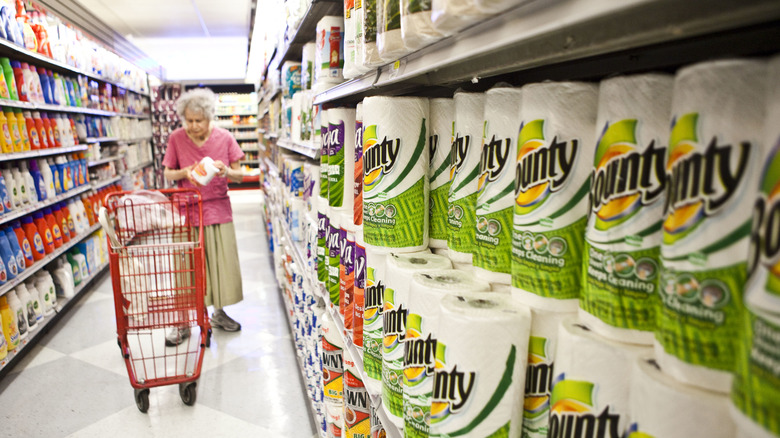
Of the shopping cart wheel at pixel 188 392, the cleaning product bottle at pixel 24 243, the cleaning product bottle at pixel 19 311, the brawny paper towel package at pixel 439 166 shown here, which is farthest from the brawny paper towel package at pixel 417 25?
the cleaning product bottle at pixel 24 243

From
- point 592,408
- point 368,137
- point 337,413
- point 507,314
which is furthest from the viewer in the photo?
point 337,413

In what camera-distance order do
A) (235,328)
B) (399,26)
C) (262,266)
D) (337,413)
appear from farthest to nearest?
(262,266)
(235,328)
(337,413)
(399,26)

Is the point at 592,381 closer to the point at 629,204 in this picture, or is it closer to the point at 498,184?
the point at 629,204

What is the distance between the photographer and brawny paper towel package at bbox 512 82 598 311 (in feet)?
2.06

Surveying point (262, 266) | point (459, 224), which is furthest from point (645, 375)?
point (262, 266)

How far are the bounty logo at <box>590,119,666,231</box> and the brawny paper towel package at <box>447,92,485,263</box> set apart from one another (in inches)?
13.3

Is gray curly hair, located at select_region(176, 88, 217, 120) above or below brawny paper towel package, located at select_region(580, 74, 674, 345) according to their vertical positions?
above

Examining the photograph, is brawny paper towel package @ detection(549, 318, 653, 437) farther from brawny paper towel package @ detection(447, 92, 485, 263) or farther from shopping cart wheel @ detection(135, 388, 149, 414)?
shopping cart wheel @ detection(135, 388, 149, 414)

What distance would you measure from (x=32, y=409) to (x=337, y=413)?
200 centimetres

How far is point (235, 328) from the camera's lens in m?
3.62

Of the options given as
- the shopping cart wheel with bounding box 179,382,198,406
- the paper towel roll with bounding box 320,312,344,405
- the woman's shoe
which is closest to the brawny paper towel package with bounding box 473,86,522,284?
the paper towel roll with bounding box 320,312,344,405

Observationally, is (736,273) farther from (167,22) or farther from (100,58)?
(167,22)

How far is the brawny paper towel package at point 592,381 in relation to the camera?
21.6 inches

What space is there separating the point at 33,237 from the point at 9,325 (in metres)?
0.79
